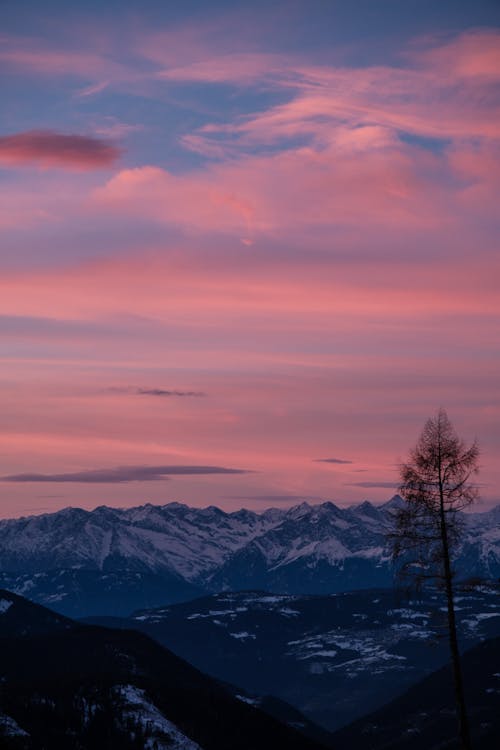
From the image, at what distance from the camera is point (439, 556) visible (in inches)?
2478

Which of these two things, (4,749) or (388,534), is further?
(4,749)

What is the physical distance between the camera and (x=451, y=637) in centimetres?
6184

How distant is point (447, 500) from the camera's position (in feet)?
208

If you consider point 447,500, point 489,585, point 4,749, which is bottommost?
point 4,749

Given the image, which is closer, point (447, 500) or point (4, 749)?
point (447, 500)

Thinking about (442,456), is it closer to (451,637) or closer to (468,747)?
(451,637)

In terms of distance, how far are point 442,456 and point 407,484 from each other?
2.77 m

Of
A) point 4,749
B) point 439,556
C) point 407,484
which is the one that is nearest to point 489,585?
point 439,556

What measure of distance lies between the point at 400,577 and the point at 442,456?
7.79 meters

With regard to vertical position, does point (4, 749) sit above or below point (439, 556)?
below

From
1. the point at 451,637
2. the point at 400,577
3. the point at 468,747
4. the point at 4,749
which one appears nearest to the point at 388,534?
the point at 400,577

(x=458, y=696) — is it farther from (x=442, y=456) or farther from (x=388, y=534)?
(x=442, y=456)

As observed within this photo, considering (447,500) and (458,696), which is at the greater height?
(447,500)

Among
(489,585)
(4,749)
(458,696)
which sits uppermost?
(489,585)
